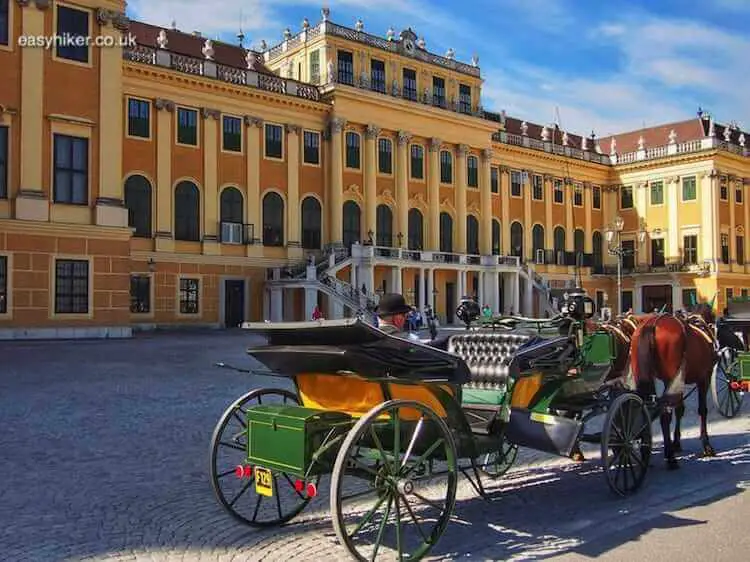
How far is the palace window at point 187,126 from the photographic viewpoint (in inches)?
1486

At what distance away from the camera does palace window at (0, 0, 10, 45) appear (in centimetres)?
A: 2583

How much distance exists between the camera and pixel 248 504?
652 cm

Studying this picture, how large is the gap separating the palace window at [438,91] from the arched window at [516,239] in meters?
10.7

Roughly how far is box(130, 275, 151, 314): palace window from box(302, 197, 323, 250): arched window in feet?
30.3

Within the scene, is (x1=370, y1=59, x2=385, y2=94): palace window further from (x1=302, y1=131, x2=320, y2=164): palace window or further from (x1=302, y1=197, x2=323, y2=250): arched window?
(x1=302, y1=197, x2=323, y2=250): arched window

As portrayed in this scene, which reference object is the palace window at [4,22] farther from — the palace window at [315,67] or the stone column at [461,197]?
the stone column at [461,197]

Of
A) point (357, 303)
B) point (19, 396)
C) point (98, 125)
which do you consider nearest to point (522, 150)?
point (357, 303)

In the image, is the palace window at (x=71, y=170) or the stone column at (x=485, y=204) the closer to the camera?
the palace window at (x=71, y=170)

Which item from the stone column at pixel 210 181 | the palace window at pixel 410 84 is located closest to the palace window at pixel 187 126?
the stone column at pixel 210 181

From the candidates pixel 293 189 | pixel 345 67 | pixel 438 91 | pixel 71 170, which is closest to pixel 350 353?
pixel 71 170

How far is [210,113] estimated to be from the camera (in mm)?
38688

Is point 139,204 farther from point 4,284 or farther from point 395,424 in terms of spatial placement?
point 395,424

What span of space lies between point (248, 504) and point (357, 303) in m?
30.4

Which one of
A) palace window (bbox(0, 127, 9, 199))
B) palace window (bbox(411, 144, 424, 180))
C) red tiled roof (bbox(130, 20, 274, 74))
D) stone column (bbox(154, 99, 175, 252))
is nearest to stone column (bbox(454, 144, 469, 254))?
palace window (bbox(411, 144, 424, 180))
